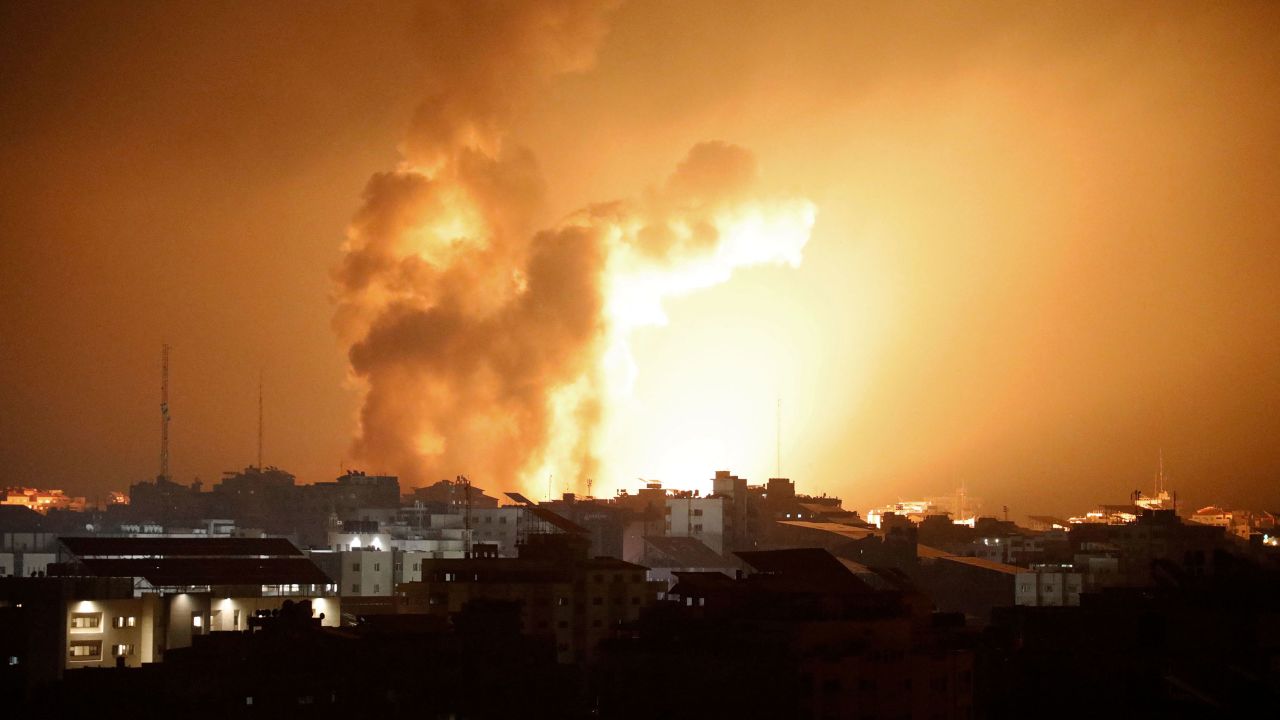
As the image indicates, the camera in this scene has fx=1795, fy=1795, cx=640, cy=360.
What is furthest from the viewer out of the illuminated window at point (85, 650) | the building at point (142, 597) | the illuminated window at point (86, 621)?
the illuminated window at point (86, 621)

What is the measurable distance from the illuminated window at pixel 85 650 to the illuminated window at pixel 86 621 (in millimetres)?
424

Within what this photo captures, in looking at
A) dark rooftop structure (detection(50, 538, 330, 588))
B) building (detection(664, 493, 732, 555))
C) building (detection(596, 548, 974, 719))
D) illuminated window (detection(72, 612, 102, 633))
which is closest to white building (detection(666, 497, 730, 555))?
building (detection(664, 493, 732, 555))

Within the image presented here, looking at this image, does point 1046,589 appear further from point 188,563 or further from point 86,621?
point 86,621

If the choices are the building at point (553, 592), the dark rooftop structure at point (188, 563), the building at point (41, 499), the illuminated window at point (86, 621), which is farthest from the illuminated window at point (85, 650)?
the building at point (41, 499)

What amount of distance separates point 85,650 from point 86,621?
0.93m

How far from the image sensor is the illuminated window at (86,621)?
169ft

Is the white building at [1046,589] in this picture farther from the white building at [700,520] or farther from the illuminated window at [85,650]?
the illuminated window at [85,650]

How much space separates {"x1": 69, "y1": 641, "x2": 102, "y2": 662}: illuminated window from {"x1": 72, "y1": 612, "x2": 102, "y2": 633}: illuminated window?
42 cm

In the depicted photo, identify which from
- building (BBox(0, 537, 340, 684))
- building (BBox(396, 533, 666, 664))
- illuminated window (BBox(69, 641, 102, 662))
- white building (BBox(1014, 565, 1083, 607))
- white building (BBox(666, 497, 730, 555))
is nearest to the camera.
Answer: building (BBox(0, 537, 340, 684))

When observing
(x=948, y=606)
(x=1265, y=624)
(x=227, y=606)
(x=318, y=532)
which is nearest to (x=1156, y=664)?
(x=1265, y=624)

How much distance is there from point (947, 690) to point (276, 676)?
51.2ft

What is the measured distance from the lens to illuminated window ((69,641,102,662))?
5100 cm

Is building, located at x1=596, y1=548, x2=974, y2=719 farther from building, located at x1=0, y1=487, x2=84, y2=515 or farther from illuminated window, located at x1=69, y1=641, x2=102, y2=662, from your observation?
building, located at x1=0, y1=487, x2=84, y2=515

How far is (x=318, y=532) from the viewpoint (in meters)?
103
